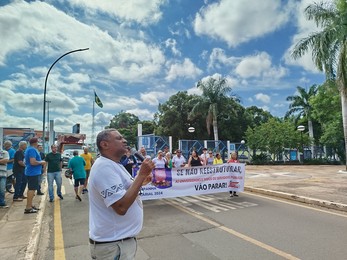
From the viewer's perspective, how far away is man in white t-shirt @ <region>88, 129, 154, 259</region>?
2301 mm

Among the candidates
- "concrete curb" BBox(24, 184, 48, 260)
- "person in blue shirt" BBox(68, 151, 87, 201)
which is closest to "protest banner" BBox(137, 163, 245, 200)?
"person in blue shirt" BBox(68, 151, 87, 201)

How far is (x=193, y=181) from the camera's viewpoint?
1011cm

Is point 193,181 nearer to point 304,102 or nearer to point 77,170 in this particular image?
point 77,170

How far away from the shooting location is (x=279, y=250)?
198 inches

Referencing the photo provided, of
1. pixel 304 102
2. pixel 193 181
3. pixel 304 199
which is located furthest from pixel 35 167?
pixel 304 102

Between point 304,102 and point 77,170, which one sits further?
point 304,102

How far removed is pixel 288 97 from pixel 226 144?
1932 cm

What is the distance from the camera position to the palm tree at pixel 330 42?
20031 millimetres

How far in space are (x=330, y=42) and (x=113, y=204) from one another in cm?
2229

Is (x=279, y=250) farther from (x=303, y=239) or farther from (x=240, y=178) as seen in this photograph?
(x=240, y=178)

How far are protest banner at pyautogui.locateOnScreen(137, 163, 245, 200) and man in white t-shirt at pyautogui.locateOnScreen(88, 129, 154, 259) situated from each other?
22.5 ft

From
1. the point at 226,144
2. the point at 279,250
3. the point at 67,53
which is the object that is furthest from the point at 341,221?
the point at 226,144

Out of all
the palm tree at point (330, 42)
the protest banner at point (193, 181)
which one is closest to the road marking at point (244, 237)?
the protest banner at point (193, 181)

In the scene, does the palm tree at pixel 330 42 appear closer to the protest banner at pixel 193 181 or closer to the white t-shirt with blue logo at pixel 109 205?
the protest banner at pixel 193 181
